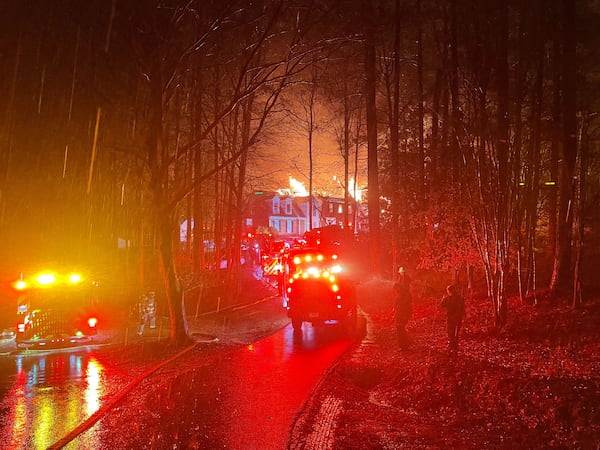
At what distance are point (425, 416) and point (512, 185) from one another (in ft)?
23.7

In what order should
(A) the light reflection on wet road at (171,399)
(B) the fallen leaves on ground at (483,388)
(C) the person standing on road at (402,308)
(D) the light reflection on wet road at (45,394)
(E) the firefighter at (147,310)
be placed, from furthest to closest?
(E) the firefighter at (147,310), (C) the person standing on road at (402,308), (D) the light reflection on wet road at (45,394), (A) the light reflection on wet road at (171,399), (B) the fallen leaves on ground at (483,388)

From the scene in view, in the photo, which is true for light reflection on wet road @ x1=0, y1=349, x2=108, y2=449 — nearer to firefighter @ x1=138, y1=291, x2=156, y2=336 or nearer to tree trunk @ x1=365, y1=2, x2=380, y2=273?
firefighter @ x1=138, y1=291, x2=156, y2=336

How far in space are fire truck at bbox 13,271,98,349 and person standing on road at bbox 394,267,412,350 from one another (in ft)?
25.6

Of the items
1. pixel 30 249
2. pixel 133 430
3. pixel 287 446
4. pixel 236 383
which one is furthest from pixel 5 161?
pixel 287 446

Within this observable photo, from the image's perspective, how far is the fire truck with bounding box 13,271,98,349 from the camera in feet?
43.8

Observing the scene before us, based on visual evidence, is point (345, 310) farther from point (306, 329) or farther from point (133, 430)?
point (133, 430)

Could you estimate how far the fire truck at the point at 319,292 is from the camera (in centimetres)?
1551

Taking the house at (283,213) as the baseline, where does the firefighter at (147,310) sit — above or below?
below

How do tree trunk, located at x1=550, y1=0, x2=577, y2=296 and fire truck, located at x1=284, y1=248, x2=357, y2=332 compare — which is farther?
fire truck, located at x1=284, y1=248, x2=357, y2=332

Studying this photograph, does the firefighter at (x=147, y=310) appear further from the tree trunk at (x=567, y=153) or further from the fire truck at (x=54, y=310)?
the tree trunk at (x=567, y=153)

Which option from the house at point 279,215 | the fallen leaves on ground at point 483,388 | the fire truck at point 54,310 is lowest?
the fallen leaves on ground at point 483,388

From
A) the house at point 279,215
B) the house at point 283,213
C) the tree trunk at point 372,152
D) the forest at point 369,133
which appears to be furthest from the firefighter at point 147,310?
the house at point 279,215

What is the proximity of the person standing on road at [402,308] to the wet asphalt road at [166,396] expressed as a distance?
1526mm

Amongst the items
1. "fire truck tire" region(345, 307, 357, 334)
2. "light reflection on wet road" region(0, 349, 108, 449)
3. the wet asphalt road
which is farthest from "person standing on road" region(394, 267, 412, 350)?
"light reflection on wet road" region(0, 349, 108, 449)
